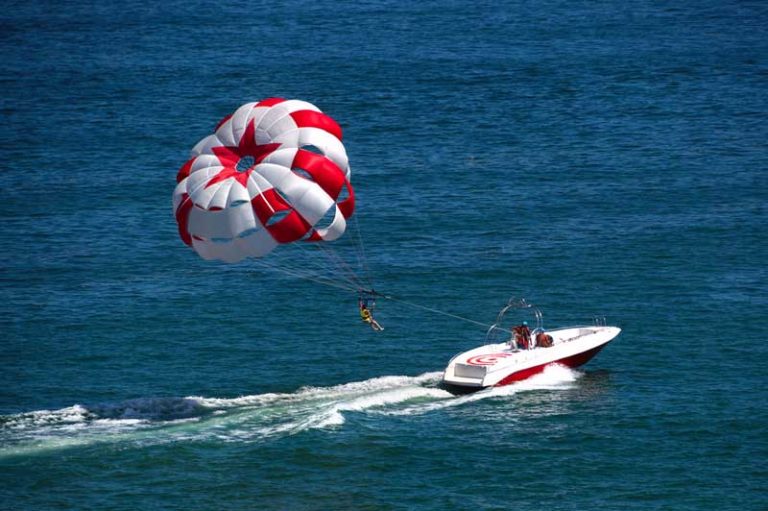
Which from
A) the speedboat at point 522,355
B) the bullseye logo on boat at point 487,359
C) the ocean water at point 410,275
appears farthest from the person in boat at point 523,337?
the ocean water at point 410,275

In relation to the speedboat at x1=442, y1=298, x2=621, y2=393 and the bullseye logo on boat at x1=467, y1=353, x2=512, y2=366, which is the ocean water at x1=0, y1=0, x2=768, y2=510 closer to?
the speedboat at x1=442, y1=298, x2=621, y2=393

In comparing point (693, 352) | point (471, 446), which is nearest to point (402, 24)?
point (693, 352)

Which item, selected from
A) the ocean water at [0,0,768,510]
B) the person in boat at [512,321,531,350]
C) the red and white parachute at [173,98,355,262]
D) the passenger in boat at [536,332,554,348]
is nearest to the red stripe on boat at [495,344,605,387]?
the ocean water at [0,0,768,510]

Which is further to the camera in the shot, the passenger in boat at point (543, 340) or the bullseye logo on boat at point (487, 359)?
the passenger in boat at point (543, 340)

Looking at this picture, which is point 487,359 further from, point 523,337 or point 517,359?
point 523,337

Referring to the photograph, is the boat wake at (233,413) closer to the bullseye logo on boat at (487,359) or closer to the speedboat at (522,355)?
the speedboat at (522,355)

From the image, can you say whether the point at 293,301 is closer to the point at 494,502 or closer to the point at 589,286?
the point at 589,286
